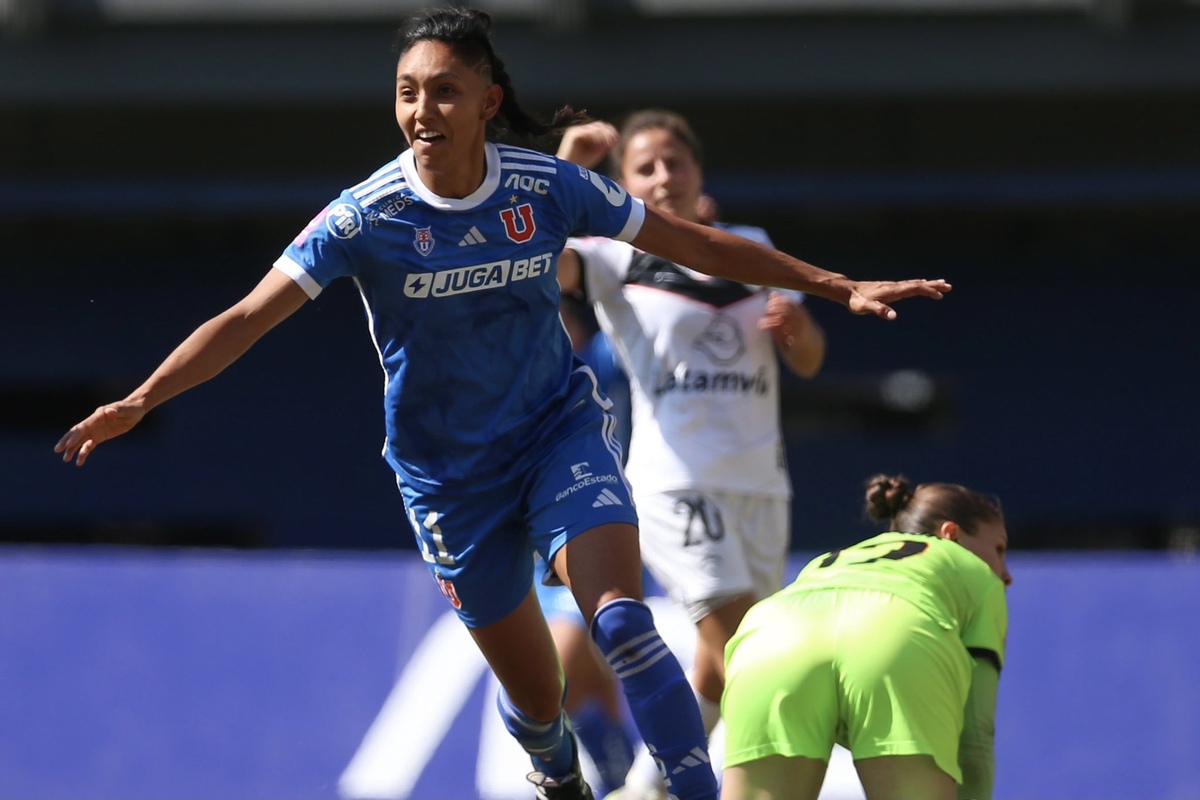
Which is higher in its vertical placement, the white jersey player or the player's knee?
the white jersey player

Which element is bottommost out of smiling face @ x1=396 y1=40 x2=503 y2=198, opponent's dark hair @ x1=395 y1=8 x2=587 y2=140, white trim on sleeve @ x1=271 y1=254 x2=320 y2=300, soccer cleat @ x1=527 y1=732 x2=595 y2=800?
soccer cleat @ x1=527 y1=732 x2=595 y2=800

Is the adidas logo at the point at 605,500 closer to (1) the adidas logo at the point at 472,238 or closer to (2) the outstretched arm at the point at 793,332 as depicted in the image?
(1) the adidas logo at the point at 472,238

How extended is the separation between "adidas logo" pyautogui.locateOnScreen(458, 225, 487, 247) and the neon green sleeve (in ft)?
5.62

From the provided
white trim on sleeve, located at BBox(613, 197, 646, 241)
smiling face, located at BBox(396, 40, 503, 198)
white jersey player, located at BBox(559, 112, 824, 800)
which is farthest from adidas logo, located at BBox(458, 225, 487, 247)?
white jersey player, located at BBox(559, 112, 824, 800)

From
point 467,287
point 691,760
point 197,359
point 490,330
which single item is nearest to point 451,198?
point 467,287

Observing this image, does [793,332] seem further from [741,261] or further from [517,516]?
[517,516]

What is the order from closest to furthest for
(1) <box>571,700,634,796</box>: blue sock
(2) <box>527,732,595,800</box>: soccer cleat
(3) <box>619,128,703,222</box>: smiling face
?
1. (2) <box>527,732,595,800</box>: soccer cleat
2. (1) <box>571,700,634,796</box>: blue sock
3. (3) <box>619,128,703,222</box>: smiling face

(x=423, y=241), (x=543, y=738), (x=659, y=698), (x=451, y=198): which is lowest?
(x=543, y=738)

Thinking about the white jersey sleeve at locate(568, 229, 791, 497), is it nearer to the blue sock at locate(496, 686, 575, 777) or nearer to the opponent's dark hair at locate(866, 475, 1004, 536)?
the opponent's dark hair at locate(866, 475, 1004, 536)

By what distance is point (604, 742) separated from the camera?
498cm

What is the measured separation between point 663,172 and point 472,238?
1652 mm

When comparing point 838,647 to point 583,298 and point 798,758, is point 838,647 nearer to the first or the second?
point 798,758

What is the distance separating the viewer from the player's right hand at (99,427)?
3.60 m

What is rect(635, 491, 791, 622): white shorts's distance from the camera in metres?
5.43
